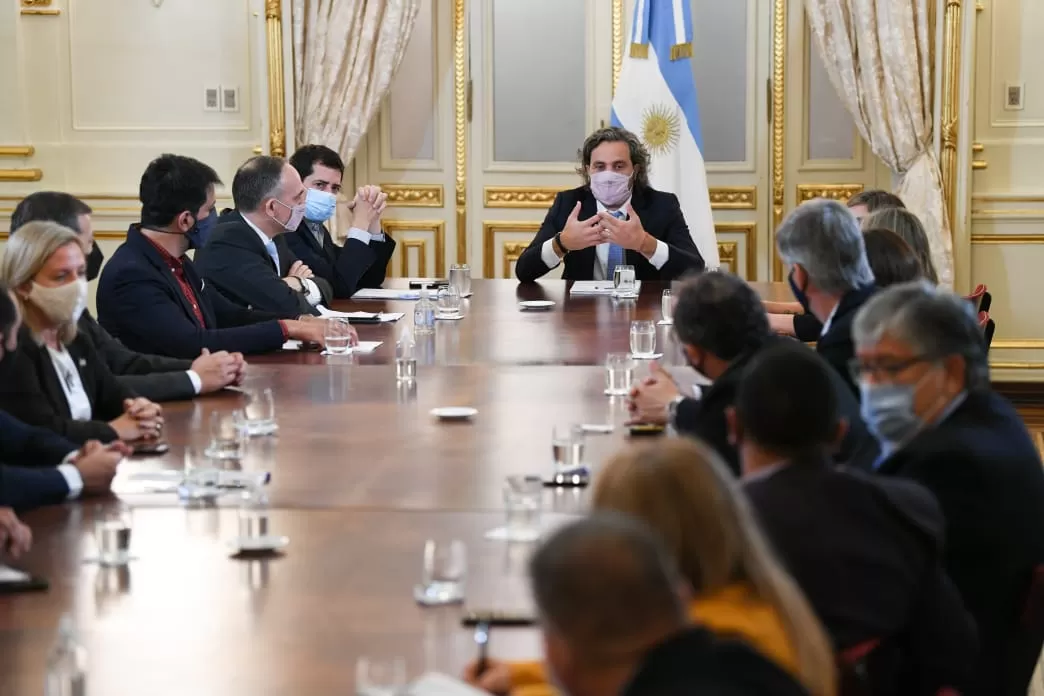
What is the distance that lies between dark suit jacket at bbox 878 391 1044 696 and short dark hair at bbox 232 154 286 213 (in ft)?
10.8

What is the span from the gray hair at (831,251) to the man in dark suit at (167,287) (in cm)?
179

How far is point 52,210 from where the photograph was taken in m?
4.58

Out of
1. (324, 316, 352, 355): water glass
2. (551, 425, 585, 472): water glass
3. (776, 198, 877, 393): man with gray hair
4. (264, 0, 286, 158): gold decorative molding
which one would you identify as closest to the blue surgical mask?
(324, 316, 352, 355): water glass

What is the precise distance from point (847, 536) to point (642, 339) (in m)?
2.57

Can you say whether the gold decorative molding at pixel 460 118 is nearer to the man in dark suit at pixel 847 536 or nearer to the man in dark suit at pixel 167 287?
the man in dark suit at pixel 167 287

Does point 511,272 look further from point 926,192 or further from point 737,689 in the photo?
point 737,689

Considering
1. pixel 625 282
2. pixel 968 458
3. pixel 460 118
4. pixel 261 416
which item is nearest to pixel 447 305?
pixel 625 282

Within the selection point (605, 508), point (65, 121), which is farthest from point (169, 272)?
point (65, 121)

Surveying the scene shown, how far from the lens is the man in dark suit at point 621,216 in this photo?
21.4ft

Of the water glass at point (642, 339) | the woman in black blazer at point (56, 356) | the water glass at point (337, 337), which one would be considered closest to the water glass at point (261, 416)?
the woman in black blazer at point (56, 356)

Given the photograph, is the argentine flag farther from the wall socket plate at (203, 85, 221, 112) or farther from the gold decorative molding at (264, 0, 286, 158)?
the wall socket plate at (203, 85, 221, 112)

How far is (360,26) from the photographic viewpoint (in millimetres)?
8266

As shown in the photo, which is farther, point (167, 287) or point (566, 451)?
point (167, 287)

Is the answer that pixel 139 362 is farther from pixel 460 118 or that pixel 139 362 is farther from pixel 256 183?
pixel 460 118
